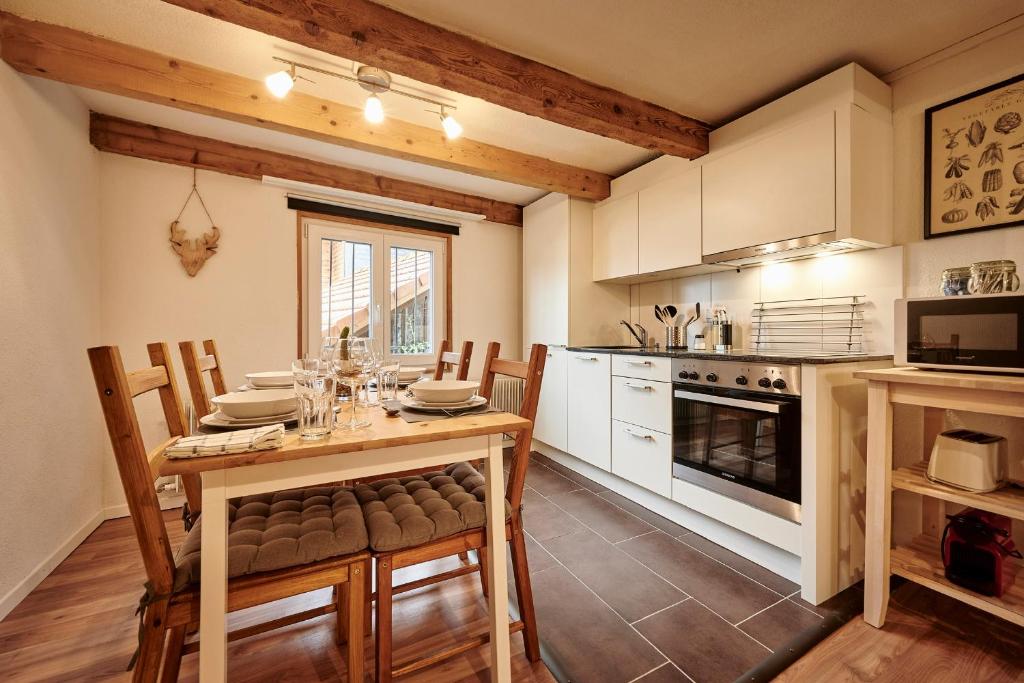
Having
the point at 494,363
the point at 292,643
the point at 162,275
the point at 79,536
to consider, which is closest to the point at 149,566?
the point at 292,643

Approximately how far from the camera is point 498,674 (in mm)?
1169

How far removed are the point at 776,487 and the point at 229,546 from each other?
204cm

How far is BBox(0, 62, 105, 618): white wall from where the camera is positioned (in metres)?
1.71

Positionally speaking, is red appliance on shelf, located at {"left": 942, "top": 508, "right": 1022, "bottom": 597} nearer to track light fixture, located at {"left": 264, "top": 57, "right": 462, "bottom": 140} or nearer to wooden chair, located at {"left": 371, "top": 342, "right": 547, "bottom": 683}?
wooden chair, located at {"left": 371, "top": 342, "right": 547, "bottom": 683}

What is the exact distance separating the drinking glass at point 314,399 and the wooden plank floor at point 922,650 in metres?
1.57

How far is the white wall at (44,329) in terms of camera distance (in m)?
1.71

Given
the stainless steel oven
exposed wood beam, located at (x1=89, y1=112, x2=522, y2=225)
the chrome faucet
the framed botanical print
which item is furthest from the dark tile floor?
exposed wood beam, located at (x1=89, y1=112, x2=522, y2=225)

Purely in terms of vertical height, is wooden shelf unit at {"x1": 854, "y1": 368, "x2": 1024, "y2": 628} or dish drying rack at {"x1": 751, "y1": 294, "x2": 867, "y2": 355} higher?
dish drying rack at {"x1": 751, "y1": 294, "x2": 867, "y2": 355}

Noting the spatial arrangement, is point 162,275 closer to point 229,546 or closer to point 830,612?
point 229,546

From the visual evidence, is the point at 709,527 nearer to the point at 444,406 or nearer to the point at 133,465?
the point at 444,406

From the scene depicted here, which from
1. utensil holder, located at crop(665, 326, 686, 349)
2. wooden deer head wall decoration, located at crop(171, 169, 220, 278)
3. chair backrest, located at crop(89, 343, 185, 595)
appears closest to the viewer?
chair backrest, located at crop(89, 343, 185, 595)

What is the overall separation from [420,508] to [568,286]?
2.44m

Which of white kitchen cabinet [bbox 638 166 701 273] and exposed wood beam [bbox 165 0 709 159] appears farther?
white kitchen cabinet [bbox 638 166 701 273]

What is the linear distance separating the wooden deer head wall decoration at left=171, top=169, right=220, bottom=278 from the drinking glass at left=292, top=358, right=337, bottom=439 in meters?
2.31
